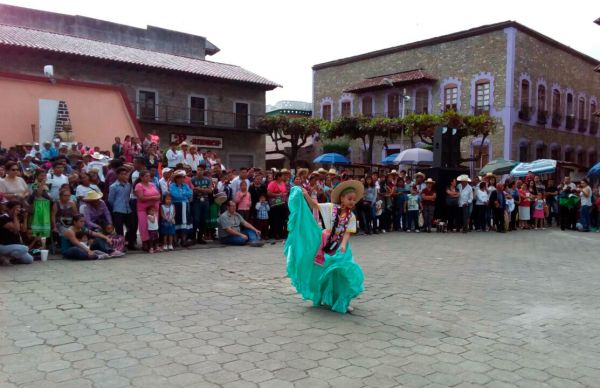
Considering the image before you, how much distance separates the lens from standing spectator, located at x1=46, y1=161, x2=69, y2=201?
30.4 ft

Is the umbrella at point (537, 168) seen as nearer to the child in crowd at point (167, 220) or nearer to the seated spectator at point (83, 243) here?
the child in crowd at point (167, 220)

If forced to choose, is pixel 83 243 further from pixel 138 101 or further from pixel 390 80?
pixel 390 80

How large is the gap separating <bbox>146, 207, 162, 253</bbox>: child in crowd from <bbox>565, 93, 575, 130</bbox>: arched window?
3284 cm

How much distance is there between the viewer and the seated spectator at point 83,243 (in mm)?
8453

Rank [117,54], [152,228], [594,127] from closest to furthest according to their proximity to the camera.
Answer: [152,228] < [117,54] < [594,127]

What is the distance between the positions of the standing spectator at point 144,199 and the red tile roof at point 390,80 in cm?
2558

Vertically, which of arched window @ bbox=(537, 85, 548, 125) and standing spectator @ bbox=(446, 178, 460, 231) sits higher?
arched window @ bbox=(537, 85, 548, 125)

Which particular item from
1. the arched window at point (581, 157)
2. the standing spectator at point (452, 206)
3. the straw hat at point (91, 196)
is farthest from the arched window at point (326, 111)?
the straw hat at point (91, 196)

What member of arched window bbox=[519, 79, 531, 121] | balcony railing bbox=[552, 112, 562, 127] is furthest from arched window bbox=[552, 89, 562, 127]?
arched window bbox=[519, 79, 531, 121]

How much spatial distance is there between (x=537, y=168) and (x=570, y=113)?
17.6 metres

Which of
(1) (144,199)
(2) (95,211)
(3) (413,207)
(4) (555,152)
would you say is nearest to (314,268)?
(1) (144,199)

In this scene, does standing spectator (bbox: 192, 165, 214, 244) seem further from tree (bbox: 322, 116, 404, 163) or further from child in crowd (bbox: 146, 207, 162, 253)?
tree (bbox: 322, 116, 404, 163)

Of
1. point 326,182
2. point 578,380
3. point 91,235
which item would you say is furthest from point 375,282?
point 326,182

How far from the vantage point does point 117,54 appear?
29578 mm
